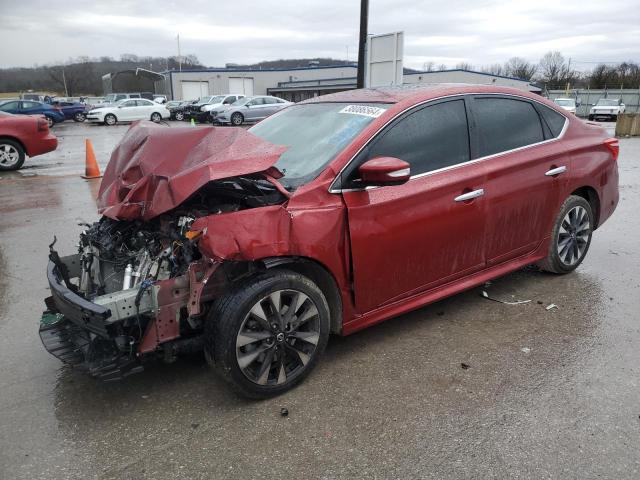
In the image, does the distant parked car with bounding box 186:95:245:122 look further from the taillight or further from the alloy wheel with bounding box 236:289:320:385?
the alloy wheel with bounding box 236:289:320:385

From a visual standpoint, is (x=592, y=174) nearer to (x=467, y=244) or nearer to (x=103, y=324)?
(x=467, y=244)

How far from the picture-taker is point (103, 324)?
2.61 meters

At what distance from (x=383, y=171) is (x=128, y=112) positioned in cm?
3168

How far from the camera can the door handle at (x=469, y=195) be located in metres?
3.51

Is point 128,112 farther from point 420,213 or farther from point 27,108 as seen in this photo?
point 420,213

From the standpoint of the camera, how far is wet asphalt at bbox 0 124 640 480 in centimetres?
245

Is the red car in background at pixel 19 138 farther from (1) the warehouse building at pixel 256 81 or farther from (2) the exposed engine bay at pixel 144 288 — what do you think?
(1) the warehouse building at pixel 256 81

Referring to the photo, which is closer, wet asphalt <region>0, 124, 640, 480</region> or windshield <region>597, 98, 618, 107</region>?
wet asphalt <region>0, 124, 640, 480</region>

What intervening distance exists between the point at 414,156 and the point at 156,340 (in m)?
2.00

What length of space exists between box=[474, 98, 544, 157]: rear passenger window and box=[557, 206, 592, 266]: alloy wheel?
81 centimetres

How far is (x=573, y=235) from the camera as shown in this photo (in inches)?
181

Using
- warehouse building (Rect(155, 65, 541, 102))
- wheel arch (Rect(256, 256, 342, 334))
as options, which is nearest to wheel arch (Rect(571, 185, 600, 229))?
wheel arch (Rect(256, 256, 342, 334))

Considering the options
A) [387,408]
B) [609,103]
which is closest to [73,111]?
[609,103]

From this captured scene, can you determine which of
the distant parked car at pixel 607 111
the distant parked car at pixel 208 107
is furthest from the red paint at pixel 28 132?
the distant parked car at pixel 607 111
